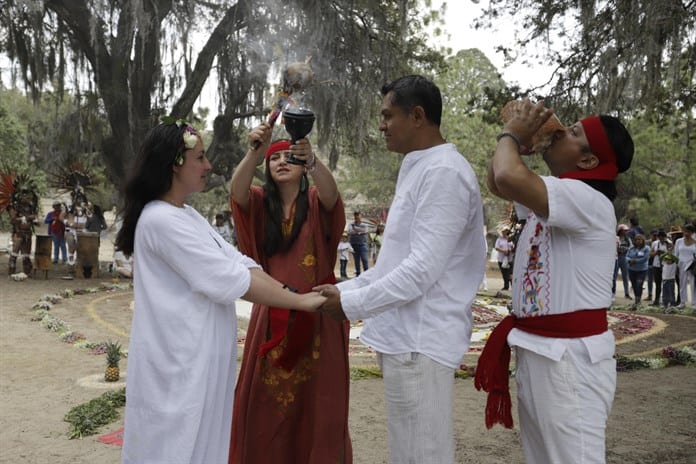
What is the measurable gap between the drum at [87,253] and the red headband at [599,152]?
1425 centimetres

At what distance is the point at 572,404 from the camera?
2188 millimetres

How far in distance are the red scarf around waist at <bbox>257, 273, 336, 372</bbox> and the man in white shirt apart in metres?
0.83

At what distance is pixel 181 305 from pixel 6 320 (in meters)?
8.46

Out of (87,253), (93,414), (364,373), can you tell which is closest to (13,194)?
(87,253)

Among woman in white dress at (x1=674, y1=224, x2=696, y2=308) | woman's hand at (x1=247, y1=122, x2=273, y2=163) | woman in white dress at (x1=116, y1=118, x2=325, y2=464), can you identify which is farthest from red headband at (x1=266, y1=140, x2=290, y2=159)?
woman in white dress at (x1=674, y1=224, x2=696, y2=308)

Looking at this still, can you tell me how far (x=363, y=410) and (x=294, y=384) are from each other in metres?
2.24

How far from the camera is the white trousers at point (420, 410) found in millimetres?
2295

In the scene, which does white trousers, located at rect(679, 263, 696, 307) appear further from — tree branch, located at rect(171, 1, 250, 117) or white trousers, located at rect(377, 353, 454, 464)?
white trousers, located at rect(377, 353, 454, 464)

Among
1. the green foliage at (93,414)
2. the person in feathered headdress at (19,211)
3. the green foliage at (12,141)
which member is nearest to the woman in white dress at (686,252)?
the green foliage at (93,414)

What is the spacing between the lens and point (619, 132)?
2.36 m

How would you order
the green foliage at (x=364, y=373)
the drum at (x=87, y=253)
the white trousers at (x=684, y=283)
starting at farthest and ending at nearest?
the drum at (x=87, y=253)
the white trousers at (x=684, y=283)
the green foliage at (x=364, y=373)

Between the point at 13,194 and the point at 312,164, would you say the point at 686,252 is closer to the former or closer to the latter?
the point at 312,164

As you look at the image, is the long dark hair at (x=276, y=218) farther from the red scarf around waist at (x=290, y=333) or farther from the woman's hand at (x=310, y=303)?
the woman's hand at (x=310, y=303)

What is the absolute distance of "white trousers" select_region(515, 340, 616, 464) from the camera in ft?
7.16
